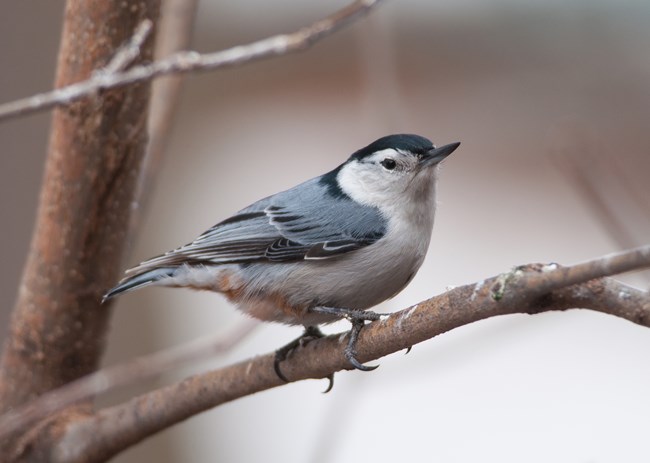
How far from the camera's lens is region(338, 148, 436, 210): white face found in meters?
1.73

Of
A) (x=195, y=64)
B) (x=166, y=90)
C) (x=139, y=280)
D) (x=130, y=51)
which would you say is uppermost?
(x=166, y=90)

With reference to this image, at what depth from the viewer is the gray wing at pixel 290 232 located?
167 cm

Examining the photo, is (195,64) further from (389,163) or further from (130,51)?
(389,163)

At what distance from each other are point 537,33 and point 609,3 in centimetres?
42

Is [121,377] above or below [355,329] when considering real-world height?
above

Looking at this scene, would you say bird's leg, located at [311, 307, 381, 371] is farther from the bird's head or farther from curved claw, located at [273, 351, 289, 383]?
the bird's head

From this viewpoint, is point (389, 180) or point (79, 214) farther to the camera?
point (389, 180)

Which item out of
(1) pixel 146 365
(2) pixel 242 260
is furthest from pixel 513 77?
(1) pixel 146 365

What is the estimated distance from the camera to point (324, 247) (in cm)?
167

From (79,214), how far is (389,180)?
580mm

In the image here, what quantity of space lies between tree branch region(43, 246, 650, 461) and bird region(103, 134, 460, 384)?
0.07 metres

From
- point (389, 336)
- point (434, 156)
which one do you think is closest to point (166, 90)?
point (434, 156)

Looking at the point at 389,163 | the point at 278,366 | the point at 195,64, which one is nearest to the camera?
the point at 195,64

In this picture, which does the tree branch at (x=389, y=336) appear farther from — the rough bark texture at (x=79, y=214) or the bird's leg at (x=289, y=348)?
the rough bark texture at (x=79, y=214)
